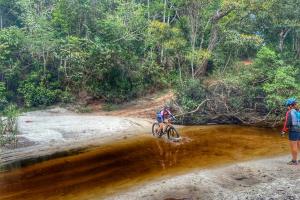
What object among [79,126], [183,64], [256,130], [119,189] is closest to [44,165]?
[119,189]

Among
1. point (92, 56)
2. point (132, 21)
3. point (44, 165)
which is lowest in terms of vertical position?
point (44, 165)

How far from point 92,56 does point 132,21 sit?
5.17 meters

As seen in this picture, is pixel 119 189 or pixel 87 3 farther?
pixel 87 3

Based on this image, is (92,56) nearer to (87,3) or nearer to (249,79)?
(87,3)

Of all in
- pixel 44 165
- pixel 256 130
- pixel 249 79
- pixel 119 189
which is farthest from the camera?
pixel 249 79

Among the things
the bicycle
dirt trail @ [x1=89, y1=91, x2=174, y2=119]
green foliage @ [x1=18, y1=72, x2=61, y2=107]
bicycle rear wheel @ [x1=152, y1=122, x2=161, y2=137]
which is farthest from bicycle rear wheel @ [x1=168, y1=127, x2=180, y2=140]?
green foliage @ [x1=18, y1=72, x2=61, y2=107]

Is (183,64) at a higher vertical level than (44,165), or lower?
higher

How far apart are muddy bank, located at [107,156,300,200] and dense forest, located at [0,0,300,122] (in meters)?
12.9

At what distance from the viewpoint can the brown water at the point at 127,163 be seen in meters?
11.2

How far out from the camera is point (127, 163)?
545 inches

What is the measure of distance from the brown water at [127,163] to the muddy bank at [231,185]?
74 cm

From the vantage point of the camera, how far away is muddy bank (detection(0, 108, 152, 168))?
16428mm

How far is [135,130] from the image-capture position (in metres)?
20.8

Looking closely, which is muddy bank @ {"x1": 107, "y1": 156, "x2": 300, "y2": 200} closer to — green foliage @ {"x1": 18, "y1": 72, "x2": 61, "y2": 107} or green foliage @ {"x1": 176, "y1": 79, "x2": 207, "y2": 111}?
green foliage @ {"x1": 176, "y1": 79, "x2": 207, "y2": 111}
